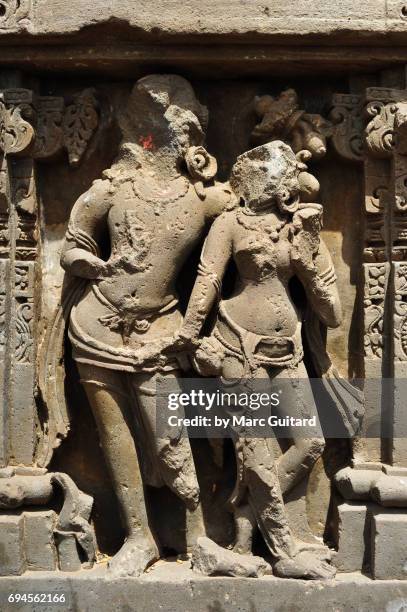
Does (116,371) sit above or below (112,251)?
below

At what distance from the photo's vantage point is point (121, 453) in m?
4.73

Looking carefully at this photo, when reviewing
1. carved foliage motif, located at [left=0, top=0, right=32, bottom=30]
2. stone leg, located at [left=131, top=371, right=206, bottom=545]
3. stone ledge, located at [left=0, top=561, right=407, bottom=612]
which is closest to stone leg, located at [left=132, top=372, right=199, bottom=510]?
stone leg, located at [left=131, top=371, right=206, bottom=545]

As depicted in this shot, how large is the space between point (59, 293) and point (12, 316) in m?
0.34

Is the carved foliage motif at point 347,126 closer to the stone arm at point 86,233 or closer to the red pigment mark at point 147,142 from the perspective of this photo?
the red pigment mark at point 147,142

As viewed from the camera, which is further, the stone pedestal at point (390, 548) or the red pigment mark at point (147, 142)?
the red pigment mark at point (147, 142)

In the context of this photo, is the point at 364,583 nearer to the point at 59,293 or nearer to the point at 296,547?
the point at 296,547

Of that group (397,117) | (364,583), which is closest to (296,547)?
(364,583)

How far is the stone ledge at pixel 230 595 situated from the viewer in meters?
4.54

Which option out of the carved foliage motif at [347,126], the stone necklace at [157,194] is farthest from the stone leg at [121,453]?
the carved foliage motif at [347,126]

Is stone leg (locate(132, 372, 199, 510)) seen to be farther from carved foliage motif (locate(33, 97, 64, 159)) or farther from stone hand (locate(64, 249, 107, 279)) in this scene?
carved foliage motif (locate(33, 97, 64, 159))

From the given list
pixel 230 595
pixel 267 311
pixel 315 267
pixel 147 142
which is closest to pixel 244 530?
pixel 230 595

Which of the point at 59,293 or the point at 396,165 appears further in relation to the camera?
the point at 59,293

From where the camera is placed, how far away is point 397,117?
4.57 m

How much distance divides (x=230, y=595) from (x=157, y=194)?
2.23 metres
